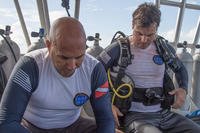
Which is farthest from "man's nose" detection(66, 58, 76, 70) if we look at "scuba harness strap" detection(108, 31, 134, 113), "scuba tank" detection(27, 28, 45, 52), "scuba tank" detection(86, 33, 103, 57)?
"scuba tank" detection(86, 33, 103, 57)

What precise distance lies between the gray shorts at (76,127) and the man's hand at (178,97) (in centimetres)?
57

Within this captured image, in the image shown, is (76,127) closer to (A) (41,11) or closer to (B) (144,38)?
(B) (144,38)

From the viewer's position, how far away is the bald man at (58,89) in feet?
4.72

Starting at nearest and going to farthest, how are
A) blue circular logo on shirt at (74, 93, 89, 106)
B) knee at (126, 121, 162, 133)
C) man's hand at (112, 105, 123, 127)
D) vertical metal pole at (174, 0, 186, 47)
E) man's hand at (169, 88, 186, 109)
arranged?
blue circular logo on shirt at (74, 93, 89, 106)
knee at (126, 121, 162, 133)
man's hand at (112, 105, 123, 127)
man's hand at (169, 88, 186, 109)
vertical metal pole at (174, 0, 186, 47)

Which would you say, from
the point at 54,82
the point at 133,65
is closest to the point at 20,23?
the point at 133,65

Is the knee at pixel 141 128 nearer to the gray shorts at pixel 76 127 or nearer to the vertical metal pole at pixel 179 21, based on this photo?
the gray shorts at pixel 76 127

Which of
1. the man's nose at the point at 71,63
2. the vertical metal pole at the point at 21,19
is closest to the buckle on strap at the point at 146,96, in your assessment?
the man's nose at the point at 71,63

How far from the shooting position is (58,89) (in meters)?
1.58

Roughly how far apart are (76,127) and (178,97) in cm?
72

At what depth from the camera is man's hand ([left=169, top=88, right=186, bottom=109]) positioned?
211 cm

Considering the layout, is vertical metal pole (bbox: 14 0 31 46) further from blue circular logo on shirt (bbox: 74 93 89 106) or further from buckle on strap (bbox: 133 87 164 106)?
blue circular logo on shirt (bbox: 74 93 89 106)

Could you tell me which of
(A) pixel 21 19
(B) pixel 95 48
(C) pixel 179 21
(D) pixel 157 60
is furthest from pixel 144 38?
(C) pixel 179 21

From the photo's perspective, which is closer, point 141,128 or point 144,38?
point 141,128

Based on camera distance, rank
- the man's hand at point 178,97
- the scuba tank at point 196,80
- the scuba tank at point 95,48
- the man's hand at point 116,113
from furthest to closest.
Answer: the scuba tank at point 196,80 → the scuba tank at point 95,48 → the man's hand at point 178,97 → the man's hand at point 116,113
